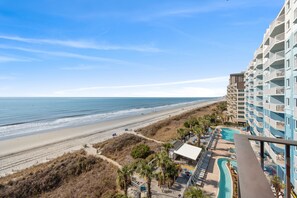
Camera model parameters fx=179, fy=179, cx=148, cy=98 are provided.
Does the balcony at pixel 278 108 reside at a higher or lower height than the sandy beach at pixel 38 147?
higher

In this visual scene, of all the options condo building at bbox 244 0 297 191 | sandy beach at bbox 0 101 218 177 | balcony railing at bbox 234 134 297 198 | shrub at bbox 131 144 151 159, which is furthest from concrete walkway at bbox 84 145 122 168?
balcony railing at bbox 234 134 297 198

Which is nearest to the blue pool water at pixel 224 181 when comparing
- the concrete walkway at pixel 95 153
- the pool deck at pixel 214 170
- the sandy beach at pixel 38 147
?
the pool deck at pixel 214 170

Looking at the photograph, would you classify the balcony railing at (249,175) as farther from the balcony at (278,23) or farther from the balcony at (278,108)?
the balcony at (278,23)

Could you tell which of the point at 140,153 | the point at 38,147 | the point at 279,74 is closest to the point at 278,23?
the point at 279,74

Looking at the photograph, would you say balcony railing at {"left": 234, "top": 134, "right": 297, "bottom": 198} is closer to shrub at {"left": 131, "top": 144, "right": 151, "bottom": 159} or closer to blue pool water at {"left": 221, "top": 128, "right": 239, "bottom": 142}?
shrub at {"left": 131, "top": 144, "right": 151, "bottom": 159}

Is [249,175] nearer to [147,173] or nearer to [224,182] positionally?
→ [147,173]

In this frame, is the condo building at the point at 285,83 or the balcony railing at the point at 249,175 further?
the condo building at the point at 285,83

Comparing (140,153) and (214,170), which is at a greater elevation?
(140,153)

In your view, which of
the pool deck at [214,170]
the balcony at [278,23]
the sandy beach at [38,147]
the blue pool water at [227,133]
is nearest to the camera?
the pool deck at [214,170]
